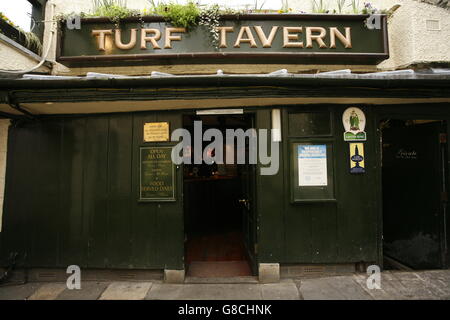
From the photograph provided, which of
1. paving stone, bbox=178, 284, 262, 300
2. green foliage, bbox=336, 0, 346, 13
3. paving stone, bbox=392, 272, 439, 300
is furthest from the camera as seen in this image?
green foliage, bbox=336, 0, 346, 13

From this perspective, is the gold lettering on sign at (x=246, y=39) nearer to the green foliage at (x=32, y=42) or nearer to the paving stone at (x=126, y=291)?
the green foliage at (x=32, y=42)

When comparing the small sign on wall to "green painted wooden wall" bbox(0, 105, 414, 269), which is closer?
"green painted wooden wall" bbox(0, 105, 414, 269)

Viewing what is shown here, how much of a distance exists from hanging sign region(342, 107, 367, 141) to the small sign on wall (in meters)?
3.38

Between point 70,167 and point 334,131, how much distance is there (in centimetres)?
514

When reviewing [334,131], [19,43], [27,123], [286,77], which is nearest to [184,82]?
[286,77]

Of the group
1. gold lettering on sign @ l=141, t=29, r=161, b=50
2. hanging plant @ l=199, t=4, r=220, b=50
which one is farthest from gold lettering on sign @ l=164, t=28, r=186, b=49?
hanging plant @ l=199, t=4, r=220, b=50

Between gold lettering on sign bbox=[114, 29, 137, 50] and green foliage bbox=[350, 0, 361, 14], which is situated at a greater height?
green foliage bbox=[350, 0, 361, 14]

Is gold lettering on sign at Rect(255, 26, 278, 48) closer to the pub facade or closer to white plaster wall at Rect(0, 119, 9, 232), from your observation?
the pub facade

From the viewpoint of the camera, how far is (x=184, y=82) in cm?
355

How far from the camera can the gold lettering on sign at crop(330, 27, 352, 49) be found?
4590mm

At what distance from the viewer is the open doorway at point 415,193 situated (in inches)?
175

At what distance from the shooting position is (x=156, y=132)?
430cm

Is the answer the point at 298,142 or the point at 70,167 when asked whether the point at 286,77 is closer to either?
the point at 298,142

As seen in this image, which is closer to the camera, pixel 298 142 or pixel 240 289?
pixel 240 289
